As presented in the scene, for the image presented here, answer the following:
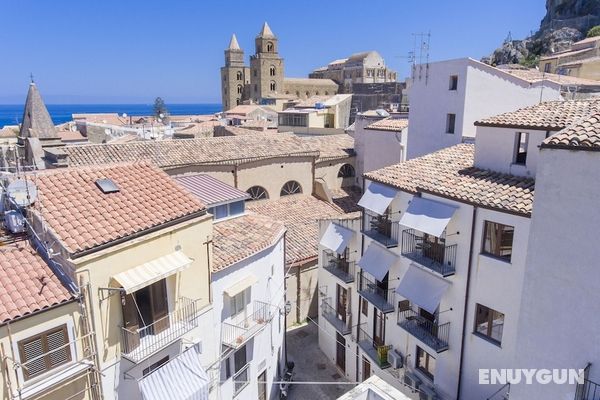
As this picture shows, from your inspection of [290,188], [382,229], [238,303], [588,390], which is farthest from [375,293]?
[290,188]

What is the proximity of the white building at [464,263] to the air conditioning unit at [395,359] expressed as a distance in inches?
1.6

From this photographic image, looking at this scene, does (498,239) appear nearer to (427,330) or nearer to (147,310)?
(427,330)

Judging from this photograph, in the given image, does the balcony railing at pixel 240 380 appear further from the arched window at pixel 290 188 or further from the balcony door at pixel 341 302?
the arched window at pixel 290 188

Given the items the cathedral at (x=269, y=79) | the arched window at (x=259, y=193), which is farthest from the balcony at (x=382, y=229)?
the cathedral at (x=269, y=79)

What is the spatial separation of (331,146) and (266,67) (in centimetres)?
8375

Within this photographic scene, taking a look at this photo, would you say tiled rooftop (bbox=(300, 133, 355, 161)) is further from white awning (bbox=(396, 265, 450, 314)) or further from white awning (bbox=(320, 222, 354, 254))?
white awning (bbox=(396, 265, 450, 314))

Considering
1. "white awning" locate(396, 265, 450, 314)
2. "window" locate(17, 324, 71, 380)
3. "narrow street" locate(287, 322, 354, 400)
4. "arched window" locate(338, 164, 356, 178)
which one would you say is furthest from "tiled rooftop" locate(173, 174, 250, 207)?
"arched window" locate(338, 164, 356, 178)

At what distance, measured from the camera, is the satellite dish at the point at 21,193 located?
35.8 feet

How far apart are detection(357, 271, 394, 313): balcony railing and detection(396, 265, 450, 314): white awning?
6.17 ft

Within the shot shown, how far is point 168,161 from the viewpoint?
2581 centimetres

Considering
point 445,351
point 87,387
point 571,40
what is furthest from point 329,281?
point 571,40

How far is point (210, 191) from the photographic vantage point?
19344 mm

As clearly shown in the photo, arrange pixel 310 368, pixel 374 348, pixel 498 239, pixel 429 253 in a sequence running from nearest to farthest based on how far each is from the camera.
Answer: pixel 498 239 → pixel 429 253 → pixel 374 348 → pixel 310 368

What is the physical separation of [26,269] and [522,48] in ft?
266
